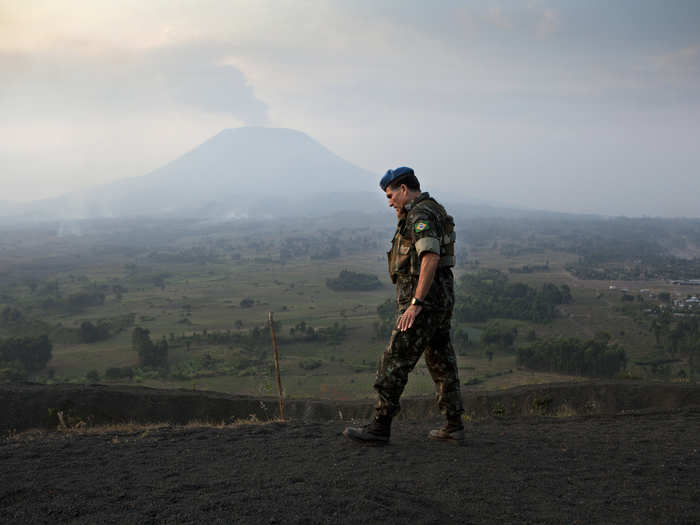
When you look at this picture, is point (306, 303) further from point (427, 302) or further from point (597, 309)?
point (427, 302)

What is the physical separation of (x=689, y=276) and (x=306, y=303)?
67.1 meters

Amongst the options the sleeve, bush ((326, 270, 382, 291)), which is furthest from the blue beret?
bush ((326, 270, 382, 291))

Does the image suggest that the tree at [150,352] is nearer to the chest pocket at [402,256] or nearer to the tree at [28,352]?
the tree at [28,352]

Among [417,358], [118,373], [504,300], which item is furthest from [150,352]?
[504,300]

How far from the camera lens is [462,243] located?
14100 centimetres

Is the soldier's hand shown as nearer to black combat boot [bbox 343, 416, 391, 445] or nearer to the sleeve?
the sleeve

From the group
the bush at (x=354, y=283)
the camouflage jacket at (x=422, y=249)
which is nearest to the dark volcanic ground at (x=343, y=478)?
the camouflage jacket at (x=422, y=249)

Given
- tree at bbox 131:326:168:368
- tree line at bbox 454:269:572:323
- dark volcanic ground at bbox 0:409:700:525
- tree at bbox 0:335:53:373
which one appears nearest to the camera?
dark volcanic ground at bbox 0:409:700:525

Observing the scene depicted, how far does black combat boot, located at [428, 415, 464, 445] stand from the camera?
442cm

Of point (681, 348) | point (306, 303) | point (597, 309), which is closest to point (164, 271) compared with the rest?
point (306, 303)

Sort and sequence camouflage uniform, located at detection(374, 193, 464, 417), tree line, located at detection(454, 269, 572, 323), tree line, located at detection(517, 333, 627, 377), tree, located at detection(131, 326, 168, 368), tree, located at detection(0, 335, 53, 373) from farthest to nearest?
tree line, located at detection(454, 269, 572, 323)
tree, located at detection(131, 326, 168, 368)
tree, located at detection(0, 335, 53, 373)
tree line, located at detection(517, 333, 627, 377)
camouflage uniform, located at detection(374, 193, 464, 417)

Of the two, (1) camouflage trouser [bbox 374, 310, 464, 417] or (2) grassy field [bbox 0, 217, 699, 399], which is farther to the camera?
(2) grassy field [bbox 0, 217, 699, 399]

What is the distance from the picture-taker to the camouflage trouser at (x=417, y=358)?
4.02 meters

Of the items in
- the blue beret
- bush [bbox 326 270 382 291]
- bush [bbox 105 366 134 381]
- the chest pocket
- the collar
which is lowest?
bush [bbox 105 366 134 381]
